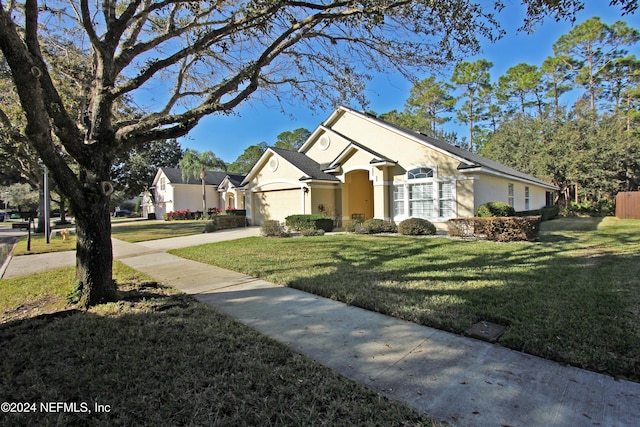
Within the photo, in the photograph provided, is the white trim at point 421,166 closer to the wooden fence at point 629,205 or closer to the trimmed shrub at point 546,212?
the trimmed shrub at point 546,212

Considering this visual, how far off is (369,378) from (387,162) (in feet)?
44.4

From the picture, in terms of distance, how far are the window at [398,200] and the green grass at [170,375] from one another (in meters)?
12.9

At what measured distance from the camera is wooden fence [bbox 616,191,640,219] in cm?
2080

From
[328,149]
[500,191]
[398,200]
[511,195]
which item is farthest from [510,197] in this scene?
[328,149]

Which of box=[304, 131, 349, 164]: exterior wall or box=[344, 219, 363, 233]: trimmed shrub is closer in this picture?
box=[344, 219, 363, 233]: trimmed shrub

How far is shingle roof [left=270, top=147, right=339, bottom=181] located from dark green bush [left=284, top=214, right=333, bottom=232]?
2.43 m

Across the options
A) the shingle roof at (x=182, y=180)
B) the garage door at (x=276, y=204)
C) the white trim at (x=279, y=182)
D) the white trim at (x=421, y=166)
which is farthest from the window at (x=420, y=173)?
Answer: the shingle roof at (x=182, y=180)

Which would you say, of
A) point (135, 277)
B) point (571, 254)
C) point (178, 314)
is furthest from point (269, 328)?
point (571, 254)

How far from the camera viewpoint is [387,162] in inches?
612

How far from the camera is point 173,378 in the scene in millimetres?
2980

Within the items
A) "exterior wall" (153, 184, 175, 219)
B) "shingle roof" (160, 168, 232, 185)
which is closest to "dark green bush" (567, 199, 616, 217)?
"shingle roof" (160, 168, 232, 185)

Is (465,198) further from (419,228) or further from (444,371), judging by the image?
(444,371)

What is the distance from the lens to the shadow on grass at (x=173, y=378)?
2.46m

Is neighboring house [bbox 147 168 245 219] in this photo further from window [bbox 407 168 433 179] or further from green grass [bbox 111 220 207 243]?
window [bbox 407 168 433 179]
